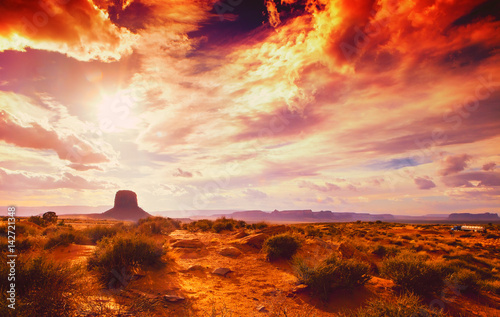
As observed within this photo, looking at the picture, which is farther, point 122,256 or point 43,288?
point 122,256

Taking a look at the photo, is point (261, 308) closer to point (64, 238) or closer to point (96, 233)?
point (64, 238)

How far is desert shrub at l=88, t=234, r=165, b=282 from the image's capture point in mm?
7775

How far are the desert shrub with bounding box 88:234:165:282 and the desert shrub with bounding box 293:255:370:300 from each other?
614 centimetres

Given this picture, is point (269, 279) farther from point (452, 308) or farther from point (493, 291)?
point (493, 291)

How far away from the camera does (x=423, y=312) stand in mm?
4430

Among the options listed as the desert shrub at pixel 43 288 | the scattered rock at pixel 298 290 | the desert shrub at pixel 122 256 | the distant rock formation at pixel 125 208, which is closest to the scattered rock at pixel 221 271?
the desert shrub at pixel 122 256

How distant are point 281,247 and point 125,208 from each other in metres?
116

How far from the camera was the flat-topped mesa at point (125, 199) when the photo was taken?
10987cm

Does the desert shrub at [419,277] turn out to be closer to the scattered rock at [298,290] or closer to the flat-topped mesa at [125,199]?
the scattered rock at [298,290]

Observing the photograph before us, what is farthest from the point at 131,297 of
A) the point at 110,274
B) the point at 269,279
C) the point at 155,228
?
the point at 155,228

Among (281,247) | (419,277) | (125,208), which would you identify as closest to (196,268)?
(281,247)

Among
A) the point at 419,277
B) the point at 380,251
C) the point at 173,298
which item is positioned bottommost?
the point at 380,251

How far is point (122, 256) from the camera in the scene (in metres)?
8.14

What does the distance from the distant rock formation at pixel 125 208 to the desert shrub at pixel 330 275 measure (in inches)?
4303
